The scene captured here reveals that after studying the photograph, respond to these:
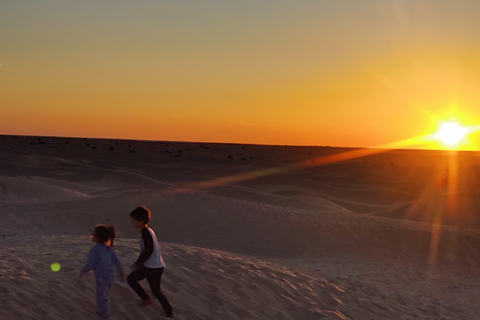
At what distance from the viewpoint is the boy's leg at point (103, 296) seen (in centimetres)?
681

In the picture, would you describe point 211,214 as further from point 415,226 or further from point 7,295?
point 7,295

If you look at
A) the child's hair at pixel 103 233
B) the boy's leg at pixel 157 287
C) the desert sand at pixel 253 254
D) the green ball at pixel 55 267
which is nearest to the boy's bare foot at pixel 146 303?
the desert sand at pixel 253 254

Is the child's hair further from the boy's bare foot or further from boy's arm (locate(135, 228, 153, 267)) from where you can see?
the boy's bare foot

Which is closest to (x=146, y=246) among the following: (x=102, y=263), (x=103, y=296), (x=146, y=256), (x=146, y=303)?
(x=146, y=256)

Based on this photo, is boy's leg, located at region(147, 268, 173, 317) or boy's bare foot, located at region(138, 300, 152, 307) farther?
boy's bare foot, located at region(138, 300, 152, 307)

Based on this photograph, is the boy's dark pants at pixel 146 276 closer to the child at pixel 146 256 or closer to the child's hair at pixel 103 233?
the child at pixel 146 256

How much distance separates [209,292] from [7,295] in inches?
134

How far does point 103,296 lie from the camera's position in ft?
22.5

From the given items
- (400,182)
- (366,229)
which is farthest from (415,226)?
(400,182)

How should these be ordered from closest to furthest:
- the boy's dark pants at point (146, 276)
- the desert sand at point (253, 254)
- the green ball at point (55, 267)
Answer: the boy's dark pants at point (146, 276)
the desert sand at point (253, 254)
the green ball at point (55, 267)

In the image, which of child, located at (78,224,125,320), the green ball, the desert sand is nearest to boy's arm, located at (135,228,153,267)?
child, located at (78,224,125,320)

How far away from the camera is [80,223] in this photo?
1967 cm

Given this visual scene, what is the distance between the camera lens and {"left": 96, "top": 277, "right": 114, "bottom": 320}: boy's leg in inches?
268

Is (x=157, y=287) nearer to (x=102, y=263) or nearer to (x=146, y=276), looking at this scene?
(x=146, y=276)
